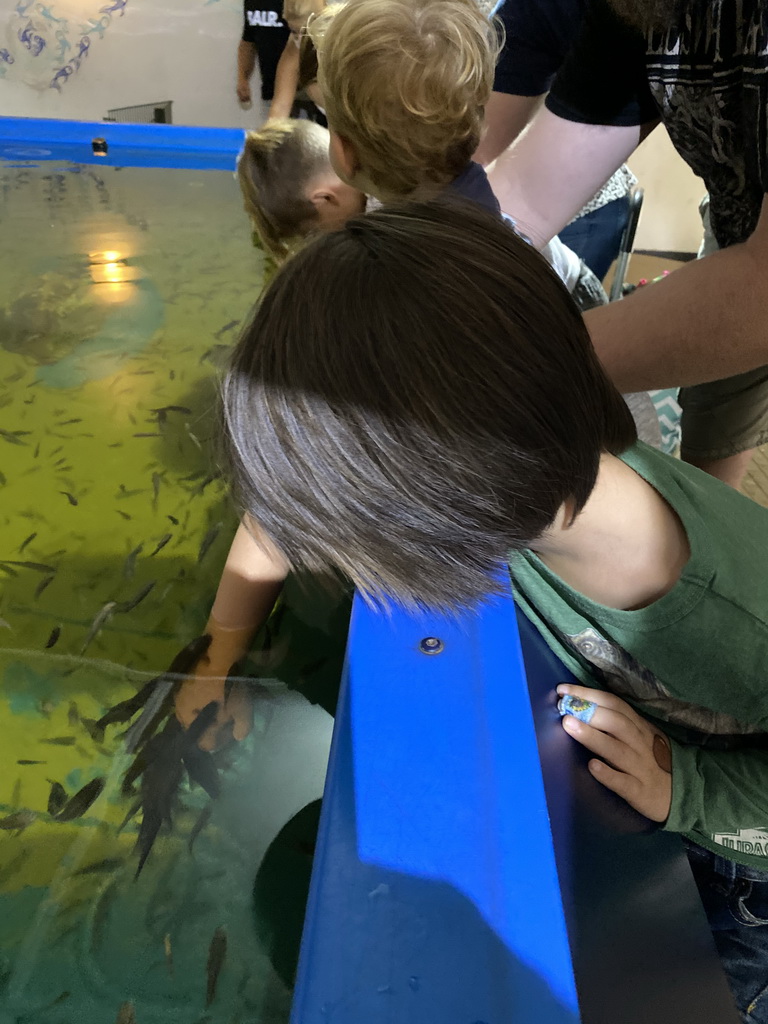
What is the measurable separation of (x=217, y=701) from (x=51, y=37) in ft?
12.4

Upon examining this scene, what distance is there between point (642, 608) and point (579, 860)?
262 millimetres

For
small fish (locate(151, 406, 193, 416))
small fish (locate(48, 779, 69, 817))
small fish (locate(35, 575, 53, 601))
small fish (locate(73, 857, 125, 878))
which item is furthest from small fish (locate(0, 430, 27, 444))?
small fish (locate(73, 857, 125, 878))

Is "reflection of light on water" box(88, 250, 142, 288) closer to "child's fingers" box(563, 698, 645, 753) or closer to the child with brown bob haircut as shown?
the child with brown bob haircut

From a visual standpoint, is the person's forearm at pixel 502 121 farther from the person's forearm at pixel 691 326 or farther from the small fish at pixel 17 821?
the small fish at pixel 17 821

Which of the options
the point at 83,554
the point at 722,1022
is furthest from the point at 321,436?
the point at 83,554

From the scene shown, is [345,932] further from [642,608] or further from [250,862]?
[642,608]

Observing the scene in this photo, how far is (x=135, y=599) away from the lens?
39.0 inches

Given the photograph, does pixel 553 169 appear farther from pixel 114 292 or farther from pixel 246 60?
pixel 246 60

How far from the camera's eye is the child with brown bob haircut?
47cm

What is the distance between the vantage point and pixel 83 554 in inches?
41.6

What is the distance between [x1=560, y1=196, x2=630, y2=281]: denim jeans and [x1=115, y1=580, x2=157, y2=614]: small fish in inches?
49.9

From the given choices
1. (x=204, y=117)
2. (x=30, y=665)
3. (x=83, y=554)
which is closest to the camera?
(x=30, y=665)

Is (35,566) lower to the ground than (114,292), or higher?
lower

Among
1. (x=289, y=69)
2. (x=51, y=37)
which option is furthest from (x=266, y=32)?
(x=51, y=37)
